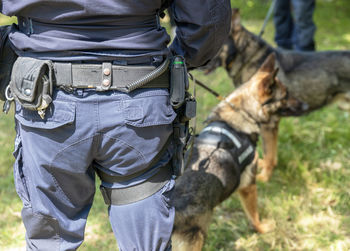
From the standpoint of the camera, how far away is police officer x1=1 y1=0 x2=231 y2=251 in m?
1.36

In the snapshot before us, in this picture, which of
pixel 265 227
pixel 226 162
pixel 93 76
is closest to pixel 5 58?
pixel 93 76

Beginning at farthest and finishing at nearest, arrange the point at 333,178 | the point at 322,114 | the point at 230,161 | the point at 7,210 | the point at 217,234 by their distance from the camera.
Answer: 1. the point at 322,114
2. the point at 333,178
3. the point at 7,210
4. the point at 217,234
5. the point at 230,161

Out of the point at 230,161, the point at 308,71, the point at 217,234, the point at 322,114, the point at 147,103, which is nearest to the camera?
the point at 147,103

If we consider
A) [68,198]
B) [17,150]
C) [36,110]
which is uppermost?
[36,110]

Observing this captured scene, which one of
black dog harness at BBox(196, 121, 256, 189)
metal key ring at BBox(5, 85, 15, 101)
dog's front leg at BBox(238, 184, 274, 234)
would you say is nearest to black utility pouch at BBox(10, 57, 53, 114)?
metal key ring at BBox(5, 85, 15, 101)

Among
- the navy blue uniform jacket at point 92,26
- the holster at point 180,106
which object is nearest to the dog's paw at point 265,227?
the holster at point 180,106

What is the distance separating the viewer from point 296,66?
4344 mm

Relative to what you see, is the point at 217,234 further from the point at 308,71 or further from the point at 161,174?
the point at 308,71

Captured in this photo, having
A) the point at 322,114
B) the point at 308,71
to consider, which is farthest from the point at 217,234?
the point at 322,114

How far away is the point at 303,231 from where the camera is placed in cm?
312

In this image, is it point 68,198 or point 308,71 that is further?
point 308,71

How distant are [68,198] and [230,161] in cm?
156

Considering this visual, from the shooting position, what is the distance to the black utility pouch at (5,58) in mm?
1563

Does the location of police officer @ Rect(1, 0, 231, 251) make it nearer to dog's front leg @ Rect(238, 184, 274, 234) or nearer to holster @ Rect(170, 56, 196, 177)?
holster @ Rect(170, 56, 196, 177)
